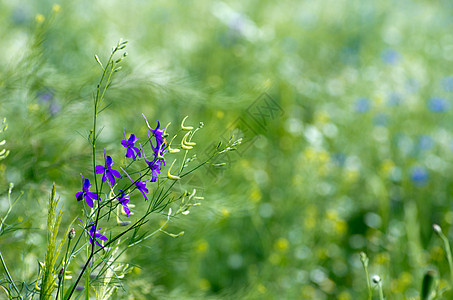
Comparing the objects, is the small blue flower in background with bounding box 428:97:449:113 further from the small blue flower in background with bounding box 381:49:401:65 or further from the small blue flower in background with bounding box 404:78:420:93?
the small blue flower in background with bounding box 381:49:401:65

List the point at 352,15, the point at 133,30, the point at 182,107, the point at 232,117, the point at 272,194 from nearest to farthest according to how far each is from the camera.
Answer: the point at 232,117
the point at 182,107
the point at 272,194
the point at 133,30
the point at 352,15

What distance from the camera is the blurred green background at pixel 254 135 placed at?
1.37 meters

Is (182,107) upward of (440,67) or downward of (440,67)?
upward

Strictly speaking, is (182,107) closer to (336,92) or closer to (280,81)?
(280,81)

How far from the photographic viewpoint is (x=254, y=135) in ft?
6.37

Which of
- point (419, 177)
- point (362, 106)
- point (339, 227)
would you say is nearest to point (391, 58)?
point (362, 106)

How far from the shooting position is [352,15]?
13.8 ft

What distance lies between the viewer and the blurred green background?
1.37 m

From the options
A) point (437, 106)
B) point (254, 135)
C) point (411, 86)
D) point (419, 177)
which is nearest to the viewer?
point (254, 135)

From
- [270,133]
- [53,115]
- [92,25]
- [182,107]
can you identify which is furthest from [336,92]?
[53,115]

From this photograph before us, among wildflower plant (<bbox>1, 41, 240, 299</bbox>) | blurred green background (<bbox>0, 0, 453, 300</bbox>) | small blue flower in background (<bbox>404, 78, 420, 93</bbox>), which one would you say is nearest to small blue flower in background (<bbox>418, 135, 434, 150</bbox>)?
blurred green background (<bbox>0, 0, 453, 300</bbox>)

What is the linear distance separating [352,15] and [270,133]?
2164 mm

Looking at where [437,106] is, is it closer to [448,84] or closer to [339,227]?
[448,84]

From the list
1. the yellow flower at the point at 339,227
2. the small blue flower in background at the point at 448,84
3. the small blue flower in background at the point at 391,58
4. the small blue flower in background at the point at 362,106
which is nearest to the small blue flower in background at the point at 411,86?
the small blue flower in background at the point at 448,84
